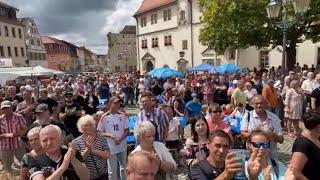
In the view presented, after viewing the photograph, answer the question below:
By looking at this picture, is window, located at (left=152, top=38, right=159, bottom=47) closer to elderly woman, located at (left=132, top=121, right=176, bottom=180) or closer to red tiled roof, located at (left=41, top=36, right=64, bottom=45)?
red tiled roof, located at (left=41, top=36, right=64, bottom=45)

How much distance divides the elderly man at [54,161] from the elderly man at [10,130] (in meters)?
3.76

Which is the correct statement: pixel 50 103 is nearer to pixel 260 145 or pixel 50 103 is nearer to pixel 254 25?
pixel 260 145

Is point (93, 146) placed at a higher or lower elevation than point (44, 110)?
lower

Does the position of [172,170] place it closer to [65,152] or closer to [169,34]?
[65,152]

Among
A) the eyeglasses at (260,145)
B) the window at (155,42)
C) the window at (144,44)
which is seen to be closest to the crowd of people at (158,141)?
the eyeglasses at (260,145)

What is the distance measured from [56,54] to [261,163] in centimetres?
8825

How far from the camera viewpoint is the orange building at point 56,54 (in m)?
84.9

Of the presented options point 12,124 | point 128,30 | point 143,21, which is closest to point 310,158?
point 12,124

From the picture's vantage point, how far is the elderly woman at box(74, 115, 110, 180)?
4.73m

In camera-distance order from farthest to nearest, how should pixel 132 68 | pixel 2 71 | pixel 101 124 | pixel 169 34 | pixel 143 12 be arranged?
1. pixel 132 68
2. pixel 143 12
3. pixel 169 34
4. pixel 2 71
5. pixel 101 124

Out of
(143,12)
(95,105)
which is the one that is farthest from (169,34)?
(95,105)

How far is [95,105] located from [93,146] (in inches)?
285

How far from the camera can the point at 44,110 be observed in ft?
19.2

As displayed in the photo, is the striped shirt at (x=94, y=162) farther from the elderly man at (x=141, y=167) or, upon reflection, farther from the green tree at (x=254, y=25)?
the green tree at (x=254, y=25)
